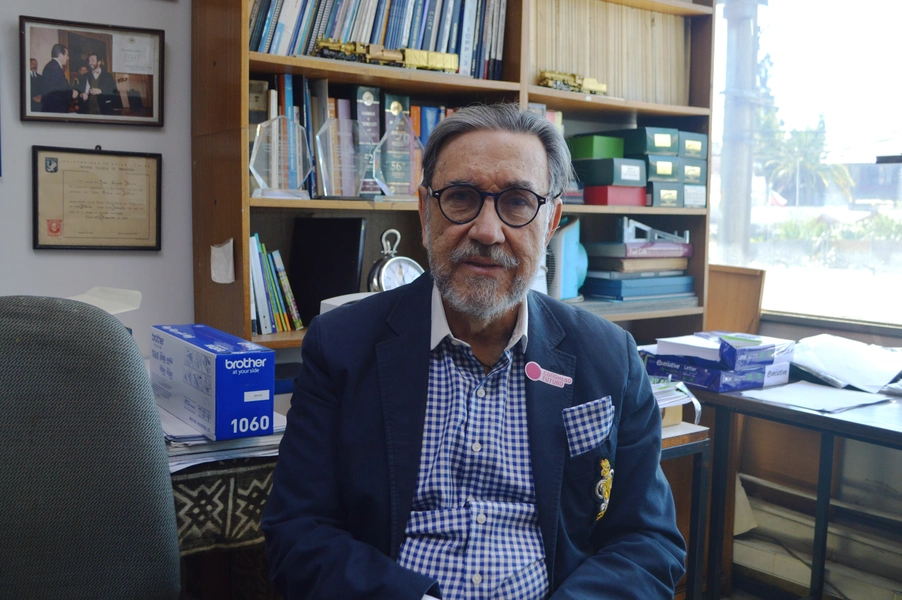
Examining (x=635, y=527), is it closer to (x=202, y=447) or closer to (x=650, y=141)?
(x=202, y=447)

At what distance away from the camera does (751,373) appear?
2172mm

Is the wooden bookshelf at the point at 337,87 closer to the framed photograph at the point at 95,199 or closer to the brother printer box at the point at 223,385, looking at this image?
the framed photograph at the point at 95,199

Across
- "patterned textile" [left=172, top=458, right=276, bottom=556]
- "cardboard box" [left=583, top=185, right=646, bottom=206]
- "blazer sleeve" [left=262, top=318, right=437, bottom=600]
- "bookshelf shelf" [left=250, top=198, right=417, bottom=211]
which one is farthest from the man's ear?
"cardboard box" [left=583, top=185, right=646, bottom=206]

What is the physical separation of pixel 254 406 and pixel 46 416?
364mm

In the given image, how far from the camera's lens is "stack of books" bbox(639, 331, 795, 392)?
214 cm

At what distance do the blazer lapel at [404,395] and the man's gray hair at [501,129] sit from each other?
24 cm

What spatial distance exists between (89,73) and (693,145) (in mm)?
2114

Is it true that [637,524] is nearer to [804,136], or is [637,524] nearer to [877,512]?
[877,512]

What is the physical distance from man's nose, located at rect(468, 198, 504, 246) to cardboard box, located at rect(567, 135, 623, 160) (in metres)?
1.62

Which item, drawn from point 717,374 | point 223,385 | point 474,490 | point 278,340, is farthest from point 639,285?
point 223,385

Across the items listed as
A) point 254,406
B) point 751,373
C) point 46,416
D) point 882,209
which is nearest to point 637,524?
point 254,406

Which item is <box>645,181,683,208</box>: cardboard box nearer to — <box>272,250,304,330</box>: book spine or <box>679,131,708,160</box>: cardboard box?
<box>679,131,708,160</box>: cardboard box

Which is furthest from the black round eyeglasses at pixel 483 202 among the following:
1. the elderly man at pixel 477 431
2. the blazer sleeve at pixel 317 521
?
the blazer sleeve at pixel 317 521

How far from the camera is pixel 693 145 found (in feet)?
9.54
